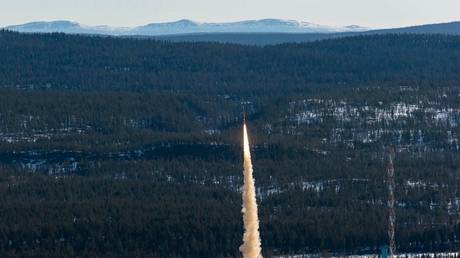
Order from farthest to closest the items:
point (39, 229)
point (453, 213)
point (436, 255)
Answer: point (453, 213) < point (39, 229) < point (436, 255)

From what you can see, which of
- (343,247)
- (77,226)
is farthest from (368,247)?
(77,226)

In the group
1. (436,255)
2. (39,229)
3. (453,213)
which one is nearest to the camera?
(436,255)

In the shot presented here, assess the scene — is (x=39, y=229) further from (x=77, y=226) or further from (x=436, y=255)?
(x=436, y=255)

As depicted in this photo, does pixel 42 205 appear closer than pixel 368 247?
No

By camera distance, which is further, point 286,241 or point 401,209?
point 401,209

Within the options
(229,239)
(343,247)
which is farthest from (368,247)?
(229,239)

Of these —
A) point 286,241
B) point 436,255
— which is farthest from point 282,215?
point 436,255

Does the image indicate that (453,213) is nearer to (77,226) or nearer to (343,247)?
(343,247)

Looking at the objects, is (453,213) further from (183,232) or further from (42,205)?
(42,205)
